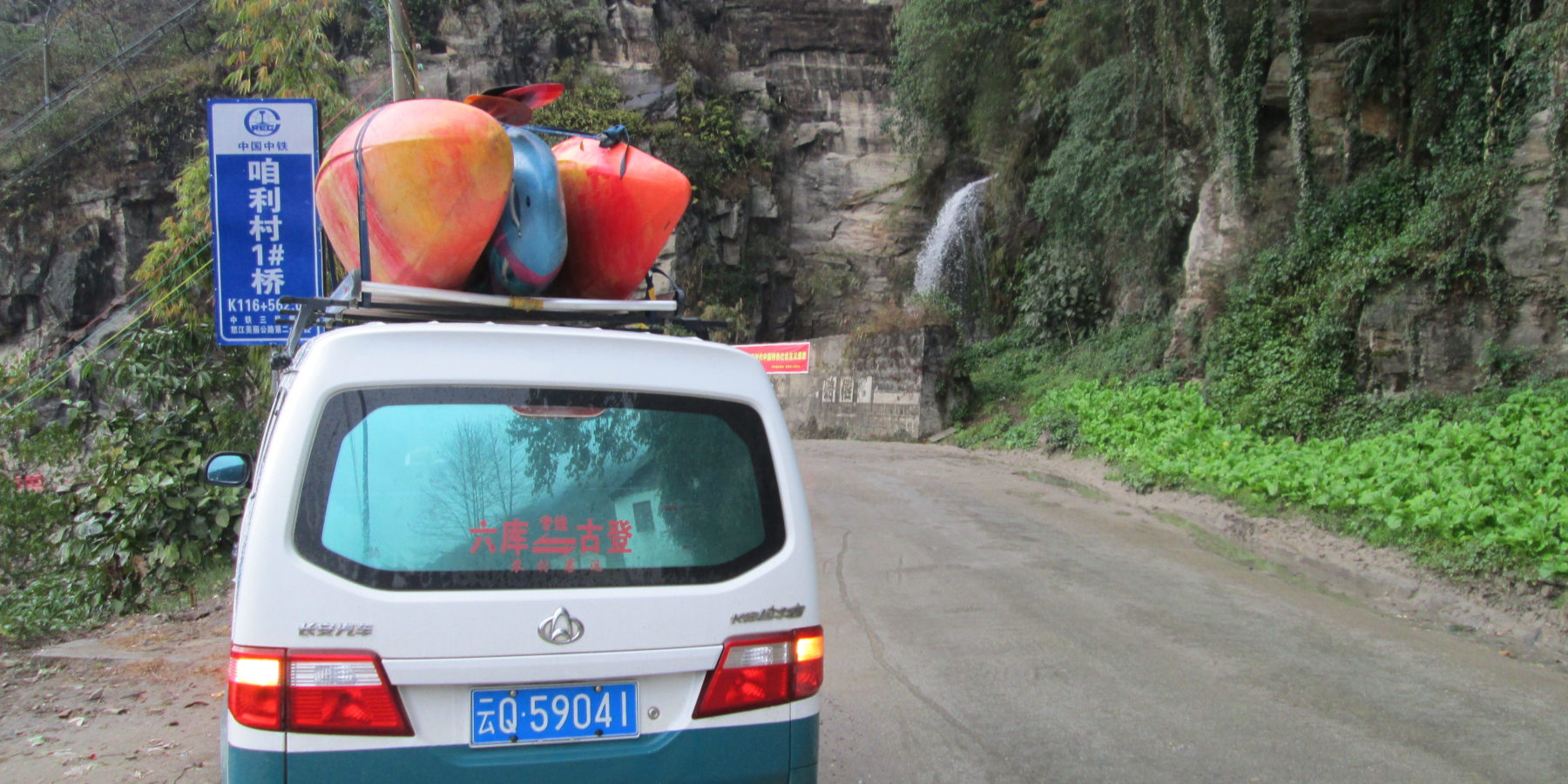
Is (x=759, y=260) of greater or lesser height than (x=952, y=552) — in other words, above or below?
above

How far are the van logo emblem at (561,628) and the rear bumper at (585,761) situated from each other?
0.27 meters

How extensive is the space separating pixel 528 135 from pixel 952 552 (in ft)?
19.2

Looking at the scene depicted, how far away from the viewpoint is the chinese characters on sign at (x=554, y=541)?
246 centimetres

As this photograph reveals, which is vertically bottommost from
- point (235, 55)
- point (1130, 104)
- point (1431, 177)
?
point (1431, 177)

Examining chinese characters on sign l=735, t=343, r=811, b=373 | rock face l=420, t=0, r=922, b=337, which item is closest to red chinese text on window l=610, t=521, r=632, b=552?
chinese characters on sign l=735, t=343, r=811, b=373

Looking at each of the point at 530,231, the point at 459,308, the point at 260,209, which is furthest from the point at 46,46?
the point at 459,308

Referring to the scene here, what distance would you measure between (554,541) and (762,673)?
66 centimetres

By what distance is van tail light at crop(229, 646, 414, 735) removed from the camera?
2242mm

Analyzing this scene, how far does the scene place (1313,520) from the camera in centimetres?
824

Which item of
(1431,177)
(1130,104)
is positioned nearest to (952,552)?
(1431,177)

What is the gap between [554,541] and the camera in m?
2.50

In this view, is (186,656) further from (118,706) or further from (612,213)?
(612,213)

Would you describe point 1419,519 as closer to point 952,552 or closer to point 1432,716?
point 1432,716

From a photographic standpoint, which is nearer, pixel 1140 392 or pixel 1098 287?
pixel 1140 392
